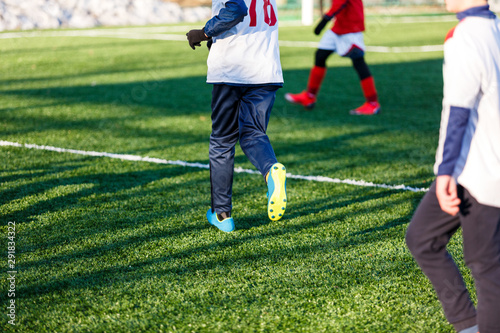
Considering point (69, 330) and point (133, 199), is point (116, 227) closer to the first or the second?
point (133, 199)

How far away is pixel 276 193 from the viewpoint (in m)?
3.41

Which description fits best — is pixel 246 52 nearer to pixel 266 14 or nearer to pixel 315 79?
pixel 266 14

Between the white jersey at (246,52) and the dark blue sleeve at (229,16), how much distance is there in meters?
0.19

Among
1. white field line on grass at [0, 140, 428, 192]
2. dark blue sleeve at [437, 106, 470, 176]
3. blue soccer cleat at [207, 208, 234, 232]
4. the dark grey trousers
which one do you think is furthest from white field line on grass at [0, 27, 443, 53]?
dark blue sleeve at [437, 106, 470, 176]

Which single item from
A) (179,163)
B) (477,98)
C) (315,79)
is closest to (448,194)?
(477,98)

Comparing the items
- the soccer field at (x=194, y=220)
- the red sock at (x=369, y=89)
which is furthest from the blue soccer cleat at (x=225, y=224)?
the red sock at (x=369, y=89)

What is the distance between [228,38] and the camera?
3736 millimetres

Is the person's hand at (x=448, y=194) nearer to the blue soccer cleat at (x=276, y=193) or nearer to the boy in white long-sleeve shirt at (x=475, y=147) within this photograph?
the boy in white long-sleeve shirt at (x=475, y=147)

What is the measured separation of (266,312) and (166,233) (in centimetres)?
126

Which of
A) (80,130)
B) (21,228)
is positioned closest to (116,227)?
(21,228)

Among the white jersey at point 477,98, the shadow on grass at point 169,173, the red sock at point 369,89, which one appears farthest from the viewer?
the red sock at point 369,89

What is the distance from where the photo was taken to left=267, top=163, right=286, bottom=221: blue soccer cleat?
3408 millimetres

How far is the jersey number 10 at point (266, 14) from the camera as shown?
3.71m

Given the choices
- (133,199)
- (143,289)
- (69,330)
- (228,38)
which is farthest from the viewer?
(133,199)
